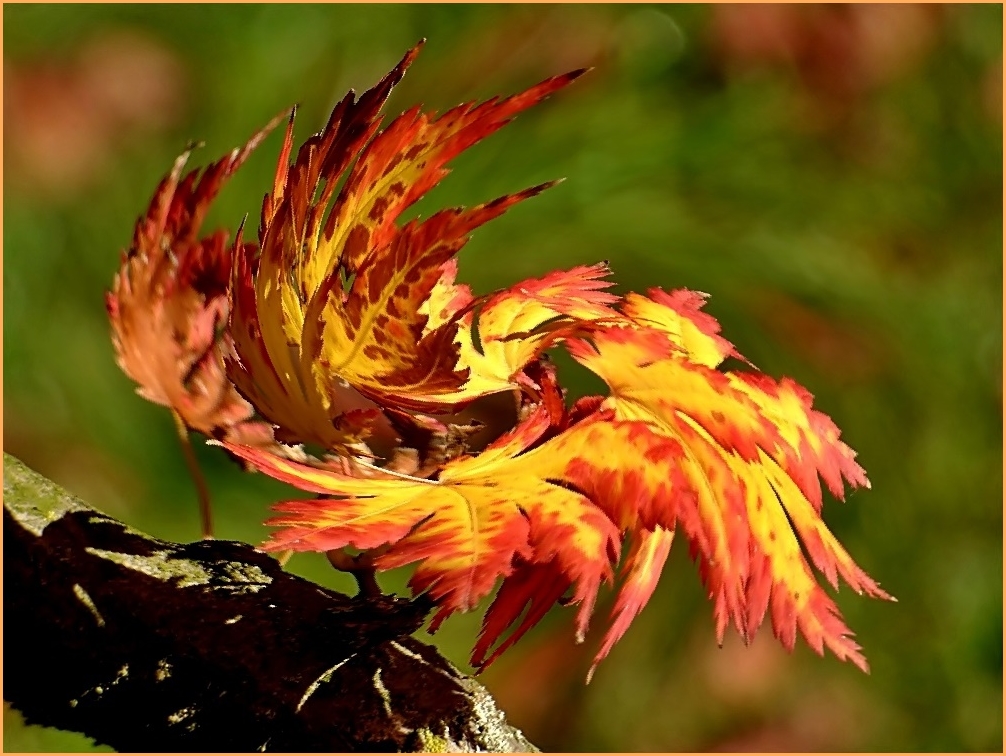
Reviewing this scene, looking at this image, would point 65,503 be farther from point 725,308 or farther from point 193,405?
point 725,308

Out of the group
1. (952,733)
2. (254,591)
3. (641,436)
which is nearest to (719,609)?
(641,436)

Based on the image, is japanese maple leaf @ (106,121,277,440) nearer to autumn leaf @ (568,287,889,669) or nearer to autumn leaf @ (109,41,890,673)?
autumn leaf @ (109,41,890,673)

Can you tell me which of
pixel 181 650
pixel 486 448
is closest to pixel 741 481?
pixel 486 448

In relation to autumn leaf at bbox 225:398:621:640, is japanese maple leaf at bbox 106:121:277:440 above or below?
above

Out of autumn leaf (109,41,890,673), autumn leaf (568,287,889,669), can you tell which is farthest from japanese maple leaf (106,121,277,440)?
autumn leaf (568,287,889,669)

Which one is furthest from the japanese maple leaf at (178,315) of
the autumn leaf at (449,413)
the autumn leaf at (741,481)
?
the autumn leaf at (741,481)

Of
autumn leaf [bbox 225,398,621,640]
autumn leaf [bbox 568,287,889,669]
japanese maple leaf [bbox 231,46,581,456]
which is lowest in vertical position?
autumn leaf [bbox 568,287,889,669]

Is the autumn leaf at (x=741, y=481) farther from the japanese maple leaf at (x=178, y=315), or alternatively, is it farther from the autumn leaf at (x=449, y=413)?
the japanese maple leaf at (x=178, y=315)

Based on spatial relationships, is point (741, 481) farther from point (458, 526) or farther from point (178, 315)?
point (178, 315)
